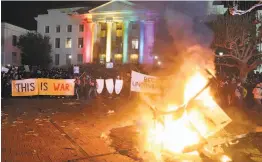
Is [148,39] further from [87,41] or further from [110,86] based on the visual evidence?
[110,86]

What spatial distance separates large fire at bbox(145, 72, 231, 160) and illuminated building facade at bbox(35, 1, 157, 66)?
39558 mm

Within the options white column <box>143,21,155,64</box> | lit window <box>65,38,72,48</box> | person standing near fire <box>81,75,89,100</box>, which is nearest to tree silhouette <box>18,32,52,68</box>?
lit window <box>65,38,72,48</box>

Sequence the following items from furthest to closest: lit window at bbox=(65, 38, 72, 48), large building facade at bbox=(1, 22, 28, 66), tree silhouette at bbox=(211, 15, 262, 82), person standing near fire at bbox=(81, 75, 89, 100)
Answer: lit window at bbox=(65, 38, 72, 48)
large building facade at bbox=(1, 22, 28, 66)
tree silhouette at bbox=(211, 15, 262, 82)
person standing near fire at bbox=(81, 75, 89, 100)

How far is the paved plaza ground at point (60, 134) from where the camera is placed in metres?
6.76

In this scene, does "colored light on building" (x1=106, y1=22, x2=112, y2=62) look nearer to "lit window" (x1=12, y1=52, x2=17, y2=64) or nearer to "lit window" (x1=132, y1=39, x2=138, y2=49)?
"lit window" (x1=132, y1=39, x2=138, y2=49)

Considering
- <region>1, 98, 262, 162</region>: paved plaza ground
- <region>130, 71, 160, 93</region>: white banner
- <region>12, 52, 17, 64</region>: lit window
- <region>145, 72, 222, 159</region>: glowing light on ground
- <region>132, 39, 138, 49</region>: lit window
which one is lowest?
<region>1, 98, 262, 162</region>: paved plaza ground

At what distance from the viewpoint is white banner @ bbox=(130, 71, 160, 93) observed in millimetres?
17438

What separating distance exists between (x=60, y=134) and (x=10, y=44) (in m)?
49.8

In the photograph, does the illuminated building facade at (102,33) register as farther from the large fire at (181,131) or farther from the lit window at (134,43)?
the large fire at (181,131)

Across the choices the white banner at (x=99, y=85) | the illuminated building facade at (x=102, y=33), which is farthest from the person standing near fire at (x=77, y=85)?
the illuminated building facade at (x=102, y=33)

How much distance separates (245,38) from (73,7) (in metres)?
42.9

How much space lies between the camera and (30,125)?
10.4 meters

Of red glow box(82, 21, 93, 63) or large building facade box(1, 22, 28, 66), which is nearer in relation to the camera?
large building facade box(1, 22, 28, 66)

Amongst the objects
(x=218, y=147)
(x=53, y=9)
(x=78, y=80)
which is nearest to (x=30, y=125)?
(x=218, y=147)
